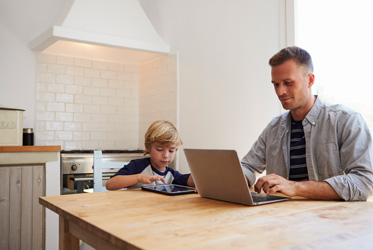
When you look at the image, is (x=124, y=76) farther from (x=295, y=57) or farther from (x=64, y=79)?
(x=295, y=57)

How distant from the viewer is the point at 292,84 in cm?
179

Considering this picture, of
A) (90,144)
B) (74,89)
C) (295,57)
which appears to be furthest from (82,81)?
(295,57)

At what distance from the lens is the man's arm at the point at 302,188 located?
1444mm

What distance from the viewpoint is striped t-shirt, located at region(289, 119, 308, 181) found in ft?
6.02

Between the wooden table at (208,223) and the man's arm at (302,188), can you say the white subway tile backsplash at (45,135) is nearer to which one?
the wooden table at (208,223)

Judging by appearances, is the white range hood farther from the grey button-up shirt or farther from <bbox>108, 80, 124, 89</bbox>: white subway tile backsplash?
the grey button-up shirt

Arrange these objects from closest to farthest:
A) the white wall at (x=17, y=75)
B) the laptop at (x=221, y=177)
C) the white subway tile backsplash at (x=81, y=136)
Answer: the laptop at (x=221, y=177) < the white wall at (x=17, y=75) < the white subway tile backsplash at (x=81, y=136)

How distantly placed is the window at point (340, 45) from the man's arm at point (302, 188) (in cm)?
102

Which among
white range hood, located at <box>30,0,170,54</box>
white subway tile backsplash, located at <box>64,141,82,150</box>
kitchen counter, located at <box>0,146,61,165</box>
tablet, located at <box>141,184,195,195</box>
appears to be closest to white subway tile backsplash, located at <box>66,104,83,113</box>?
white subway tile backsplash, located at <box>64,141,82,150</box>

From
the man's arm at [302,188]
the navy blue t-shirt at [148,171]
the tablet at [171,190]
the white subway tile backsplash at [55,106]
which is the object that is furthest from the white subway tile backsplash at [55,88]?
the man's arm at [302,188]

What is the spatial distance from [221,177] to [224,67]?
6.48 feet

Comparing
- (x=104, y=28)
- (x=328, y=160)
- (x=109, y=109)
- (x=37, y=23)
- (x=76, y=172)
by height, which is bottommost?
(x=76, y=172)

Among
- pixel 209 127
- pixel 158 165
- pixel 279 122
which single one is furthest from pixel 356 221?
pixel 209 127

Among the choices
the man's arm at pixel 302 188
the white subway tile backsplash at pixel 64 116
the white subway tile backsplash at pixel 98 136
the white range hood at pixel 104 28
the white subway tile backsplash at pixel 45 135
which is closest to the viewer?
the man's arm at pixel 302 188
